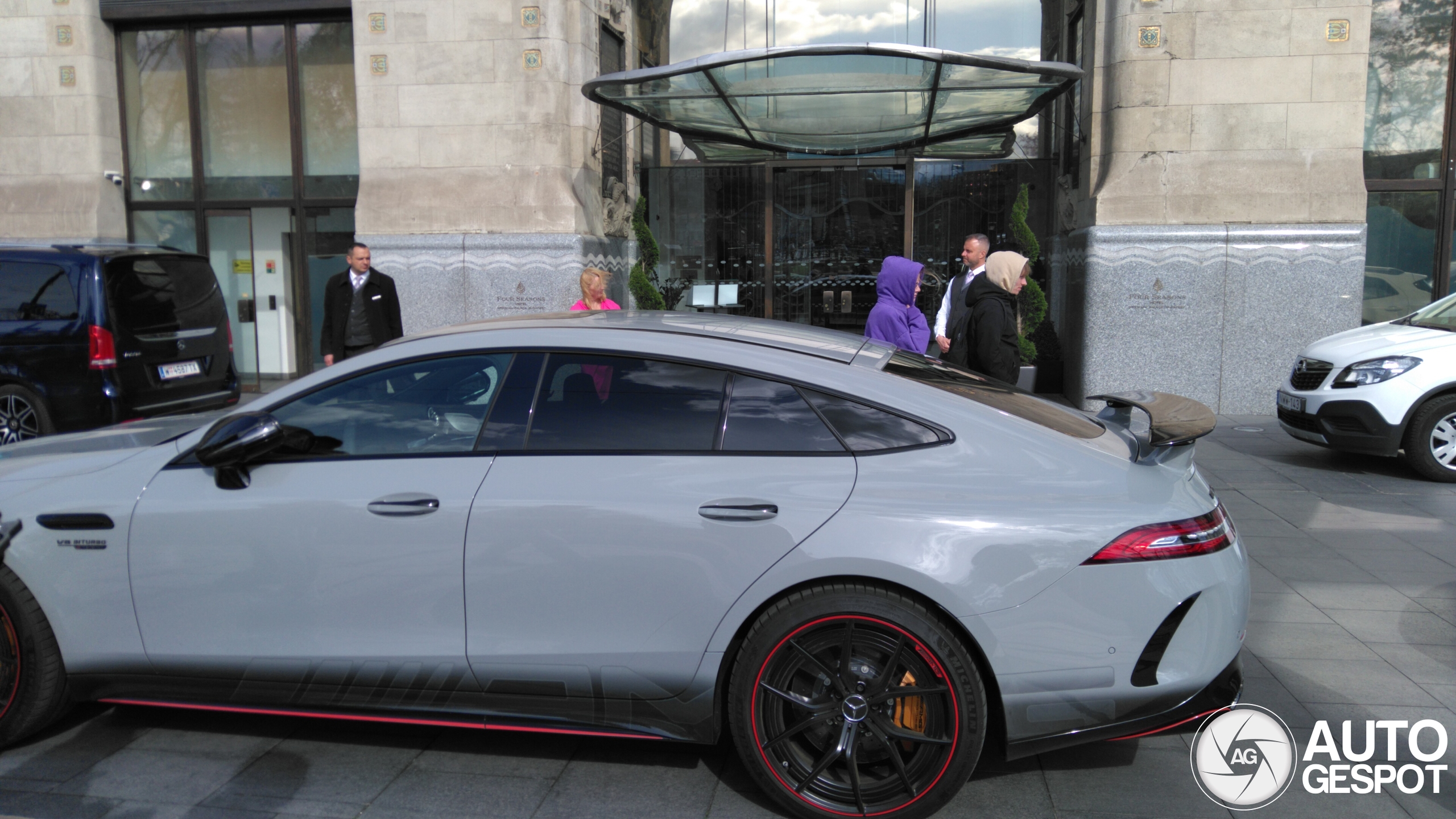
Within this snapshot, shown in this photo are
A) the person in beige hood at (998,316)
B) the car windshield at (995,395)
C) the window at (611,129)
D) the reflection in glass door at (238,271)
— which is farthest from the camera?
the reflection in glass door at (238,271)

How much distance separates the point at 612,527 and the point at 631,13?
473 inches

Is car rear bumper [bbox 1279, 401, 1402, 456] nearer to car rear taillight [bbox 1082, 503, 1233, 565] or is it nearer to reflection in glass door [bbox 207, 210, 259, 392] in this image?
car rear taillight [bbox 1082, 503, 1233, 565]

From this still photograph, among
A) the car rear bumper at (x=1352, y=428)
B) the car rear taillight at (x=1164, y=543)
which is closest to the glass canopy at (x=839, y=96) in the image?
the car rear bumper at (x=1352, y=428)

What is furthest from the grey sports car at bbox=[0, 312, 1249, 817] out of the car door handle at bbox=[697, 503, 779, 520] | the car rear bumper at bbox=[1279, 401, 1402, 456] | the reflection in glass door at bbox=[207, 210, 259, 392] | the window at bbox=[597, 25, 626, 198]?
the reflection in glass door at bbox=[207, 210, 259, 392]

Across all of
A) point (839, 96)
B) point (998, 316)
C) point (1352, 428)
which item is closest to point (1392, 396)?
point (1352, 428)

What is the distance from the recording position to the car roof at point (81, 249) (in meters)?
7.84

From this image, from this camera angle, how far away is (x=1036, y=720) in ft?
9.92

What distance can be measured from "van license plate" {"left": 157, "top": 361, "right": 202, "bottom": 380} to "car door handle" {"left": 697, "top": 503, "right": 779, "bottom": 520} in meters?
6.63

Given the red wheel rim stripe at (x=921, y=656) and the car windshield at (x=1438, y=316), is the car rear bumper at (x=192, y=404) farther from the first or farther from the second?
the car windshield at (x=1438, y=316)

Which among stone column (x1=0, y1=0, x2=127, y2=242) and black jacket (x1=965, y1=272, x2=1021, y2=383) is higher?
stone column (x1=0, y1=0, x2=127, y2=242)

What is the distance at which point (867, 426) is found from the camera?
10.5 feet

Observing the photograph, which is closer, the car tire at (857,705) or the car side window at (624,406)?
the car tire at (857,705)

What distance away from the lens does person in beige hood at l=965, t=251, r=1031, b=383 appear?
6895 millimetres

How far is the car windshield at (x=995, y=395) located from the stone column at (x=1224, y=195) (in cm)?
808
